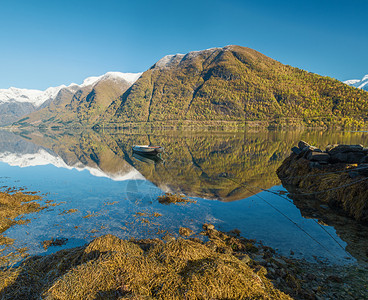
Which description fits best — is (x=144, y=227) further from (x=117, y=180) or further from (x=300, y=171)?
(x=300, y=171)

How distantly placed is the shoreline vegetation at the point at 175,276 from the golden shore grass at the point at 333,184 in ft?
26.1

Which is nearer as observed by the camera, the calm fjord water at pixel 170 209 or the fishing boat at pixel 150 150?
the calm fjord water at pixel 170 209

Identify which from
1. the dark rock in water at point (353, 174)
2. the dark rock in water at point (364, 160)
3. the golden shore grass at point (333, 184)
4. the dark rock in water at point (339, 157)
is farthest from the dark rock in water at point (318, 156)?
the dark rock in water at point (353, 174)

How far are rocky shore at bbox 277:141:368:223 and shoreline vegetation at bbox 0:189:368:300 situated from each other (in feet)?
27.7

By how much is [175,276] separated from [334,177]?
67.1 feet

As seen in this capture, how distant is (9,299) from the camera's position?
6.73 metres

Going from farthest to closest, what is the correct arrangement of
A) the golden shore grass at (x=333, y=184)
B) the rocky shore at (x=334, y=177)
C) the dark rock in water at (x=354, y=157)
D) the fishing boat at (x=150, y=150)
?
the fishing boat at (x=150, y=150)
the dark rock in water at (x=354, y=157)
the rocky shore at (x=334, y=177)
the golden shore grass at (x=333, y=184)

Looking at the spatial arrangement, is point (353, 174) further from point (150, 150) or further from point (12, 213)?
point (150, 150)

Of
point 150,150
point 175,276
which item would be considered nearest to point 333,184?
point 175,276

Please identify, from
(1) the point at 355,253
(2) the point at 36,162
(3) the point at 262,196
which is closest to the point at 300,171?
(3) the point at 262,196

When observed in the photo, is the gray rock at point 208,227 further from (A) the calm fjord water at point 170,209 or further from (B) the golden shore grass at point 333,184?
(B) the golden shore grass at point 333,184

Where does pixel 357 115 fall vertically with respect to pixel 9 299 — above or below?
above

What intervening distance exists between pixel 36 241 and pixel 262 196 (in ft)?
64.8

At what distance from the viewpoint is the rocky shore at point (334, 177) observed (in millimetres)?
15930
